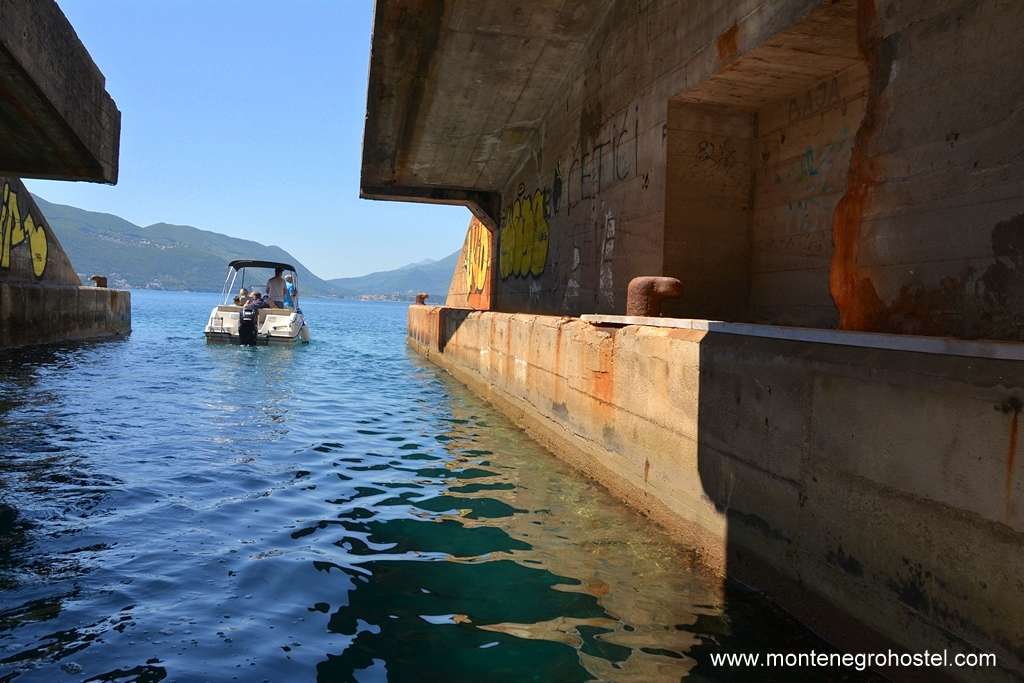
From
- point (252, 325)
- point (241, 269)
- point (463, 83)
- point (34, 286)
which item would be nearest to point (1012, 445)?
point (463, 83)

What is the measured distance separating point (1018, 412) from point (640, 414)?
3881 millimetres

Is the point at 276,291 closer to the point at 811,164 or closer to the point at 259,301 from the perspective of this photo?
the point at 259,301

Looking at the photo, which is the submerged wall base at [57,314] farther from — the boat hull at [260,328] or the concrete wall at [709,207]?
the concrete wall at [709,207]

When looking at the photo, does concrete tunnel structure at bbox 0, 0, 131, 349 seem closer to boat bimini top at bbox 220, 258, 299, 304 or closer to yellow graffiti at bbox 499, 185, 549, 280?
boat bimini top at bbox 220, 258, 299, 304

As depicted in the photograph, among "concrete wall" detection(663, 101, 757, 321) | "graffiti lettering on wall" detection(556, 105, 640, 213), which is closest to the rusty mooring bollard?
"concrete wall" detection(663, 101, 757, 321)

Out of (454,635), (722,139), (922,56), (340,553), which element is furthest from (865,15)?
(340,553)

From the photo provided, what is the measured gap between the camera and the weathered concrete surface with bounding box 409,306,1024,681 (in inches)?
120

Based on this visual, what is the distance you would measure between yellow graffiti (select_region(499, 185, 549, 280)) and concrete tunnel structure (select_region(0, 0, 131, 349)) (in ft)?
28.7

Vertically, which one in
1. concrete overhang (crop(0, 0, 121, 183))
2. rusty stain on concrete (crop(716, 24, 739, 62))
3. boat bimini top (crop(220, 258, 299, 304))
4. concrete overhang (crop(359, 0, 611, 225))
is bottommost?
boat bimini top (crop(220, 258, 299, 304))

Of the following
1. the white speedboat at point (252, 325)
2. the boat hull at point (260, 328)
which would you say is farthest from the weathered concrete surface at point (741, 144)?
the boat hull at point (260, 328)

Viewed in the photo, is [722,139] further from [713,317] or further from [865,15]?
[865,15]

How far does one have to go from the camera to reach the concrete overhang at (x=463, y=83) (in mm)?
11719

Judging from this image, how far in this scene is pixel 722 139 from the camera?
28.0ft

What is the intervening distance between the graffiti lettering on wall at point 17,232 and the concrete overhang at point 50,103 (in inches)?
172
